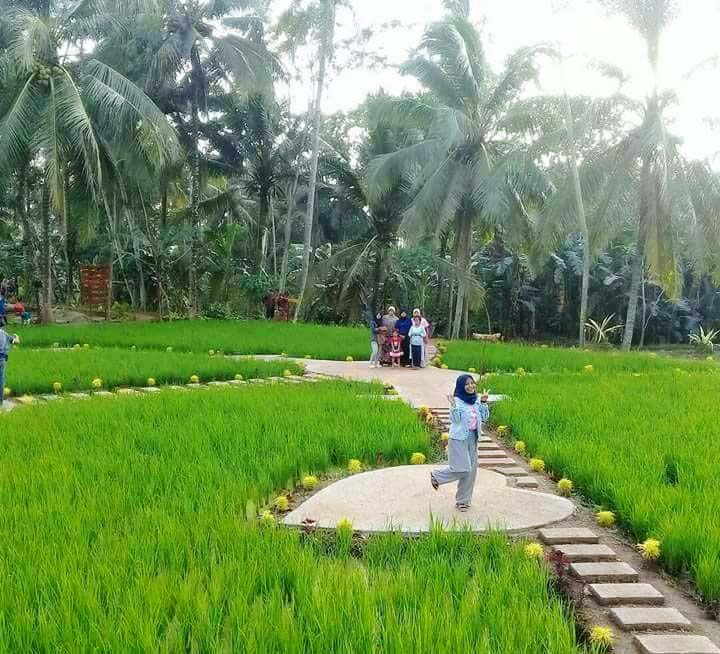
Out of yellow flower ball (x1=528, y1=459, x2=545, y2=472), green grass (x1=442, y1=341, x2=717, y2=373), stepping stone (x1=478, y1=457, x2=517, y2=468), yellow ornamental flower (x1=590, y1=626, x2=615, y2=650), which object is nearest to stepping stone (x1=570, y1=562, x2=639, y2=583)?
yellow ornamental flower (x1=590, y1=626, x2=615, y2=650)

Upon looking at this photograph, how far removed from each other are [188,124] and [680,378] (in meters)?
16.4

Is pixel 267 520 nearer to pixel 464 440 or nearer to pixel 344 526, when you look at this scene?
pixel 344 526

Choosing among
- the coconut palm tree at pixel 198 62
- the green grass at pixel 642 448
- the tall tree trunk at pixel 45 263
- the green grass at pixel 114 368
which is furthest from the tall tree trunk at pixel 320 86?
the green grass at pixel 642 448

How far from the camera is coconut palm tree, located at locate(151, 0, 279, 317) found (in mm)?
18734

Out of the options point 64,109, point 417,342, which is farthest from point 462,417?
point 64,109

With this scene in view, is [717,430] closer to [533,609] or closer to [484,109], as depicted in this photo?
[533,609]

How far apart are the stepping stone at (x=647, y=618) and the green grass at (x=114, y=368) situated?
23.9 feet

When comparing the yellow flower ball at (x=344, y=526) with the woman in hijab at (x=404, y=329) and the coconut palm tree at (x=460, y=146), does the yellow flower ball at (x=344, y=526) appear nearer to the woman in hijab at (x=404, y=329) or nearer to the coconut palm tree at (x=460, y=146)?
the woman in hijab at (x=404, y=329)

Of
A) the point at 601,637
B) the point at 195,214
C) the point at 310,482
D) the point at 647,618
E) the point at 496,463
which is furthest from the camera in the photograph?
the point at 195,214

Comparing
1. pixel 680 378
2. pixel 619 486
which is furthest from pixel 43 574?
pixel 680 378

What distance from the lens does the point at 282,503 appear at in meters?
4.10

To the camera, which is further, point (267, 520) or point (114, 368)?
point (114, 368)

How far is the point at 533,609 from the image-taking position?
2.58 meters

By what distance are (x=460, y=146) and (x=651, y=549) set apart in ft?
54.1
